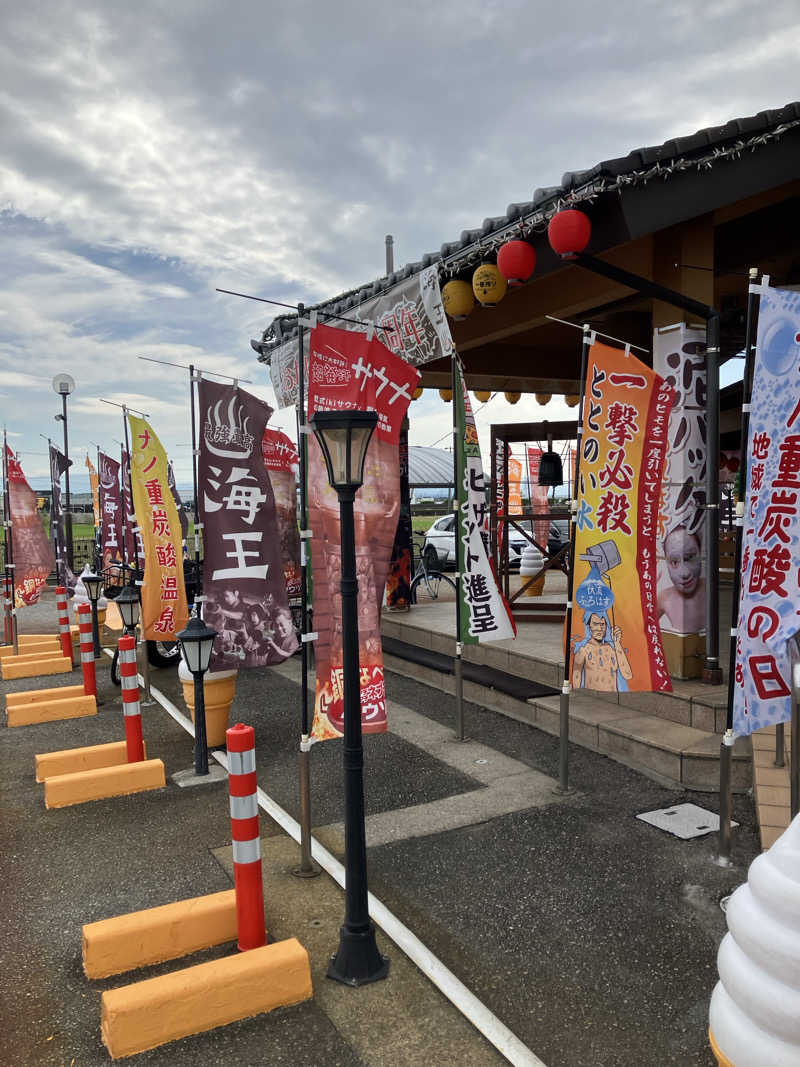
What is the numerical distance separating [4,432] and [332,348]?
9.74 m

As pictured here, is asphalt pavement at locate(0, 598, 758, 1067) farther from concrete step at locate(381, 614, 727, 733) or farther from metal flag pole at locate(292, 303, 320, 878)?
concrete step at locate(381, 614, 727, 733)

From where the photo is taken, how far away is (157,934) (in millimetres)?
3898

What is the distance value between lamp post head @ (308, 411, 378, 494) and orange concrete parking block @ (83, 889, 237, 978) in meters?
2.35

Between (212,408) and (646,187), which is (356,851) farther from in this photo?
(646,187)

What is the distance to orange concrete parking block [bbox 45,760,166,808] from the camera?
595 centimetres

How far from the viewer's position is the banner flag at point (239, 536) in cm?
621

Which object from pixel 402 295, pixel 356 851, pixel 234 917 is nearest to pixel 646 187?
pixel 402 295

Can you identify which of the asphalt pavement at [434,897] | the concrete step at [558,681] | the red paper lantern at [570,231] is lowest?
the asphalt pavement at [434,897]

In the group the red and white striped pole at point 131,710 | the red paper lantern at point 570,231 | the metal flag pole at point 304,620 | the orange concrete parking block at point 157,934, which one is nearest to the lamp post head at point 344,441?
the metal flag pole at point 304,620

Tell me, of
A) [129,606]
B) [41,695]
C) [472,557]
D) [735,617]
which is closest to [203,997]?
[735,617]

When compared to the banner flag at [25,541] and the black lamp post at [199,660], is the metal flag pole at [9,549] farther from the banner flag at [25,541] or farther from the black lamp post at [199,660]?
the black lamp post at [199,660]

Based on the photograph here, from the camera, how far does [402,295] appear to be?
9609 millimetres

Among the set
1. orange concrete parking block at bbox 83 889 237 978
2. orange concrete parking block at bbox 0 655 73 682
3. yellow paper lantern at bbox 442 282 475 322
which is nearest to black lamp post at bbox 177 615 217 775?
orange concrete parking block at bbox 83 889 237 978

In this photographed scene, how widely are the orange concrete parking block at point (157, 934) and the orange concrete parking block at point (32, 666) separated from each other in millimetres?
7464
